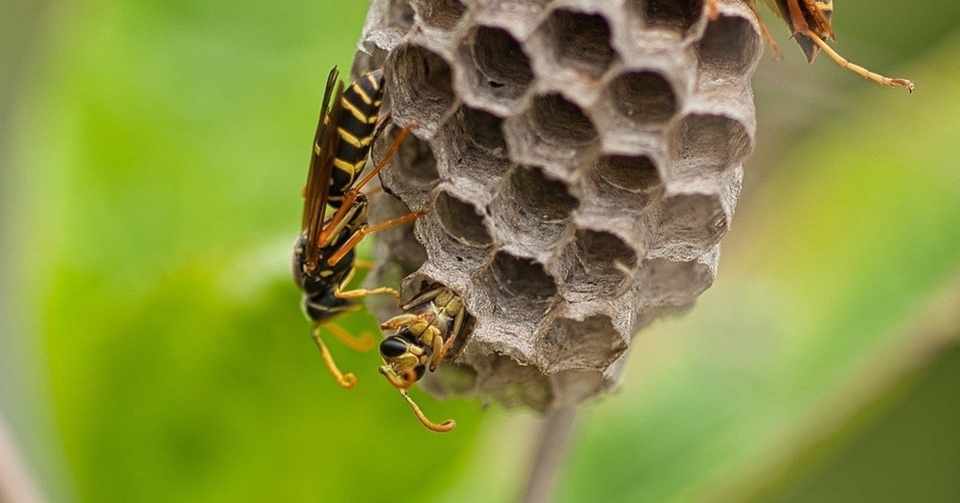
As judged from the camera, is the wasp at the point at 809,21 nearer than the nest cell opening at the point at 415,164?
Yes

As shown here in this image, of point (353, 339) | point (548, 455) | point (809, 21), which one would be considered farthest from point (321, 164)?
point (809, 21)

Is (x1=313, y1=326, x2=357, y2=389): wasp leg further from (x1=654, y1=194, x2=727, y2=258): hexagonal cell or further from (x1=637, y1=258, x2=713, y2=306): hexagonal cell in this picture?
(x1=654, y1=194, x2=727, y2=258): hexagonal cell

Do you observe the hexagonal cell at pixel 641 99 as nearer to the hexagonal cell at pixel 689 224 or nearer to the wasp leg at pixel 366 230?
the hexagonal cell at pixel 689 224

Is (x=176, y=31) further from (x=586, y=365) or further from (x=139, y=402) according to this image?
(x=586, y=365)

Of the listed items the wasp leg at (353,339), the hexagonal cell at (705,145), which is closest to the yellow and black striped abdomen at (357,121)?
the hexagonal cell at (705,145)

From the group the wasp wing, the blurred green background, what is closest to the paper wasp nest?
the wasp wing

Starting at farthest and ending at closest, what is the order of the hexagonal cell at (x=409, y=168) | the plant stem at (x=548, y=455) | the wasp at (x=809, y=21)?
the plant stem at (x=548, y=455), the hexagonal cell at (x=409, y=168), the wasp at (x=809, y=21)
